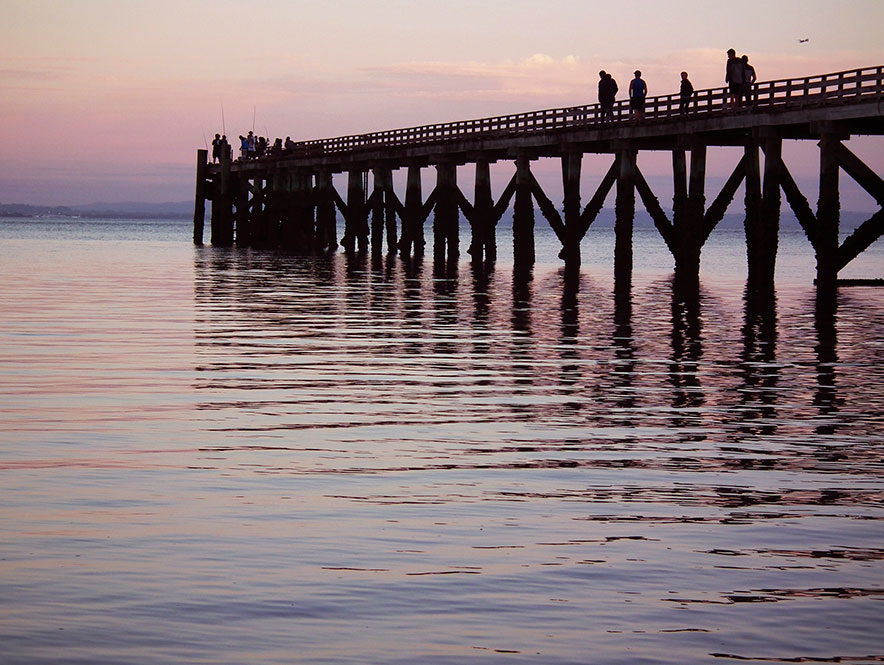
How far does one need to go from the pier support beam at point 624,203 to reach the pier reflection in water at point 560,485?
59.6 feet

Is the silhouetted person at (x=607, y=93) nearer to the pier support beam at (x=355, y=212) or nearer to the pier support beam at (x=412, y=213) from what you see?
the pier support beam at (x=412, y=213)

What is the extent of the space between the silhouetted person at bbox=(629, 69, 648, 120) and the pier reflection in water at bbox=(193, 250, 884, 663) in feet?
56.6

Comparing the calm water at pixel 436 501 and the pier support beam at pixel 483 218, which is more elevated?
the pier support beam at pixel 483 218

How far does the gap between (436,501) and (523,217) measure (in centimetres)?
3764

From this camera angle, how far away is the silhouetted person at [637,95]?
37125mm

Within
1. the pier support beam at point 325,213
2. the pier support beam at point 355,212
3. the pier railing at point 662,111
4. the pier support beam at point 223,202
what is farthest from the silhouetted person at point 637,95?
the pier support beam at point 223,202

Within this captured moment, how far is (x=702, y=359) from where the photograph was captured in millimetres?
17641

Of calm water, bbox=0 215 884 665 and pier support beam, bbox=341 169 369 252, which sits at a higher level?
pier support beam, bbox=341 169 369 252

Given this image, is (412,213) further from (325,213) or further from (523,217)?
(325,213)

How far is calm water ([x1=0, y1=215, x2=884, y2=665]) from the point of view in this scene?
601 cm

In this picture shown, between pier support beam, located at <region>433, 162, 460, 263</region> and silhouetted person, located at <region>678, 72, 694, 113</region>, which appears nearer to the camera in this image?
silhouetted person, located at <region>678, 72, 694, 113</region>

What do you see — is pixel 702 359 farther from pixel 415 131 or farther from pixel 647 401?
pixel 415 131

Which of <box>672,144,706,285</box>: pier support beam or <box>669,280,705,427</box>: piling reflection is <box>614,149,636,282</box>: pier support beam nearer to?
<box>672,144,706,285</box>: pier support beam

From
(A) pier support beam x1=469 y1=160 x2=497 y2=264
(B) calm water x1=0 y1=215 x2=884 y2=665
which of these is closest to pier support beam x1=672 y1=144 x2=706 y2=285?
(A) pier support beam x1=469 y1=160 x2=497 y2=264
